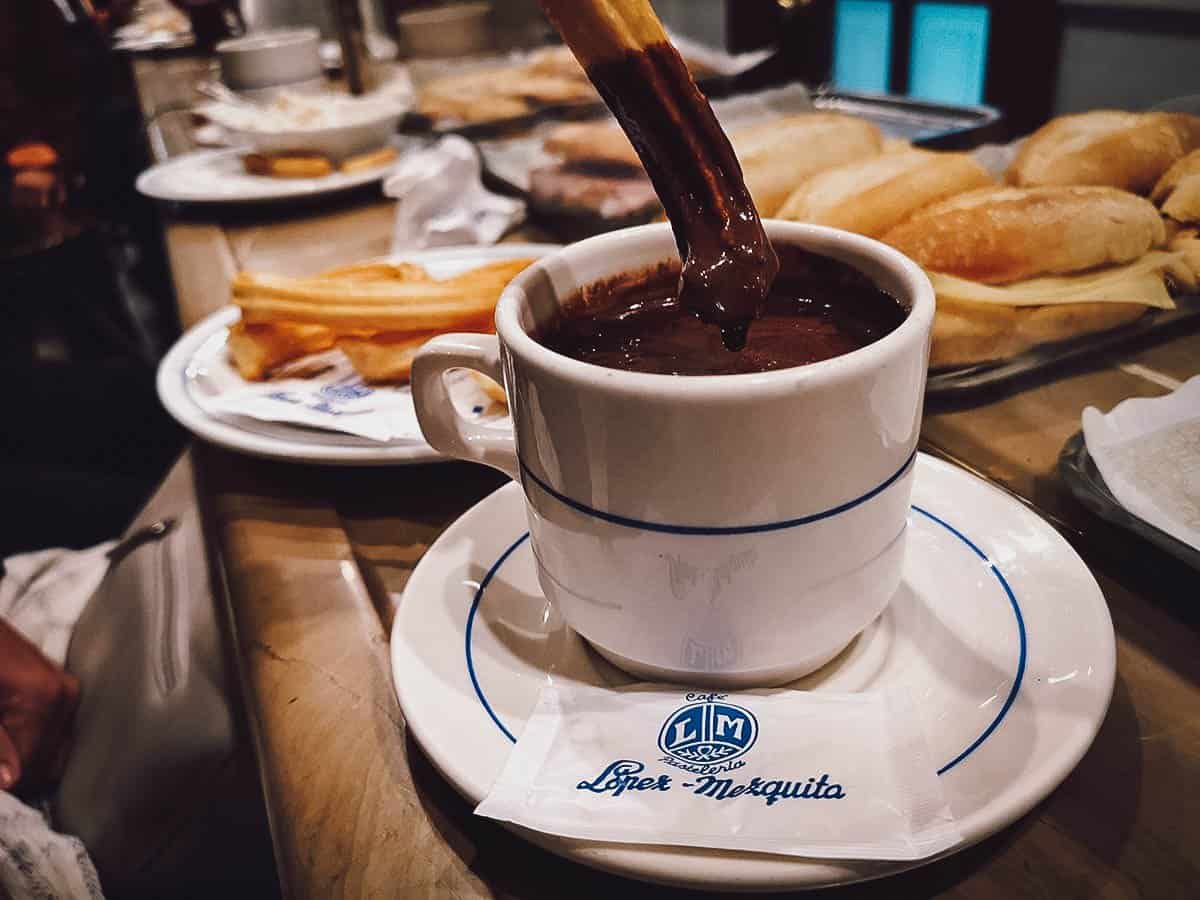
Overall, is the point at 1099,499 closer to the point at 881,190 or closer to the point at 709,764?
the point at 709,764

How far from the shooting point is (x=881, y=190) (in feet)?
3.16

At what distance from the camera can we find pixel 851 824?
1.17 ft

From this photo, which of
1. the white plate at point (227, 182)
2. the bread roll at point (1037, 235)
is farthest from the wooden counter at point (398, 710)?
the white plate at point (227, 182)

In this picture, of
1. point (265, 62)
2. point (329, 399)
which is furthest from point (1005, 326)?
point (265, 62)

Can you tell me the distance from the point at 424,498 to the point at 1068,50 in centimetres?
257

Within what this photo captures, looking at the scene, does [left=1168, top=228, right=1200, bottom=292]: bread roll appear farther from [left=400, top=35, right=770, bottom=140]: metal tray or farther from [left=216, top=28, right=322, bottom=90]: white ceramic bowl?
[left=216, top=28, right=322, bottom=90]: white ceramic bowl

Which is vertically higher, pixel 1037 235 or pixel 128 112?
pixel 1037 235

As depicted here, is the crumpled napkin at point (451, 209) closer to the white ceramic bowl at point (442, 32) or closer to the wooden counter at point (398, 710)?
the wooden counter at point (398, 710)

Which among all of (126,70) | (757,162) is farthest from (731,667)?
(126,70)

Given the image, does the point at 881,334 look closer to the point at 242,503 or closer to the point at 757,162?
the point at 242,503

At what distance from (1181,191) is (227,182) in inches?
55.5

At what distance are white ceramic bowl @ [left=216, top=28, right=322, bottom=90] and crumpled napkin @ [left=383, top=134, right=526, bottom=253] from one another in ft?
2.79

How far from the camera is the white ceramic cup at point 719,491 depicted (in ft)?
1.20

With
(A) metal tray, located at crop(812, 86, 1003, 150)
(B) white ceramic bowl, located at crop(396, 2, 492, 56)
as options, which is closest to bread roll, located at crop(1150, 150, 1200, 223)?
(A) metal tray, located at crop(812, 86, 1003, 150)
